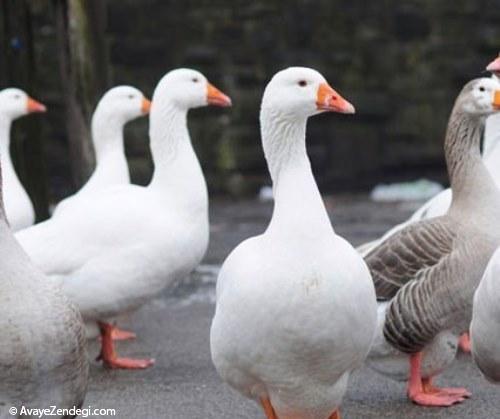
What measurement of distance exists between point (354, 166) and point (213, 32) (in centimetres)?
252

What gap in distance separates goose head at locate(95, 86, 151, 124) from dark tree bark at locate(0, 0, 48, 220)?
1.86 metres

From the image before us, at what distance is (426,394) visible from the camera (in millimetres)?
6562

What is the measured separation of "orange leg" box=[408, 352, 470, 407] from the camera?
6453 mm

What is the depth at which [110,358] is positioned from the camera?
755cm

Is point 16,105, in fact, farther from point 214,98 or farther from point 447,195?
point 447,195

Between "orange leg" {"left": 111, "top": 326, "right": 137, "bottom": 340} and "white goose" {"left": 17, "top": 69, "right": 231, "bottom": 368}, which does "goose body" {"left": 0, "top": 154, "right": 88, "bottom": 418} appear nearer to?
"white goose" {"left": 17, "top": 69, "right": 231, "bottom": 368}

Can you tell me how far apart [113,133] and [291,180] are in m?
4.41

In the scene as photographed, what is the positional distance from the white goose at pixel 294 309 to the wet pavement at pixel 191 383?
3.29ft

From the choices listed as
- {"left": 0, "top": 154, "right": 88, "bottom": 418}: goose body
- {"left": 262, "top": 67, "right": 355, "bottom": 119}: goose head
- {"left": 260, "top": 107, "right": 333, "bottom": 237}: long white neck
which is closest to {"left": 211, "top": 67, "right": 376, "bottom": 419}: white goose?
{"left": 260, "top": 107, "right": 333, "bottom": 237}: long white neck

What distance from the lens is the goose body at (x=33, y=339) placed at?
457cm

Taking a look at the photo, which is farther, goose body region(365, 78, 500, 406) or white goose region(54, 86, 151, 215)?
white goose region(54, 86, 151, 215)

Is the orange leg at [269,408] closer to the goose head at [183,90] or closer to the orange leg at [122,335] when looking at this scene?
the orange leg at [122,335]

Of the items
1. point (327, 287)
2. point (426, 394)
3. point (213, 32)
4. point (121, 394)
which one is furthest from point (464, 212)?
point (213, 32)

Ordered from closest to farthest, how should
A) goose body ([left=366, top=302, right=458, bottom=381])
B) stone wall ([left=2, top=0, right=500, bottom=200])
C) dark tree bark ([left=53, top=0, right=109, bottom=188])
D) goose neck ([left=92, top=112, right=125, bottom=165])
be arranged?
goose body ([left=366, top=302, right=458, bottom=381])
goose neck ([left=92, top=112, right=125, bottom=165])
dark tree bark ([left=53, top=0, right=109, bottom=188])
stone wall ([left=2, top=0, right=500, bottom=200])
